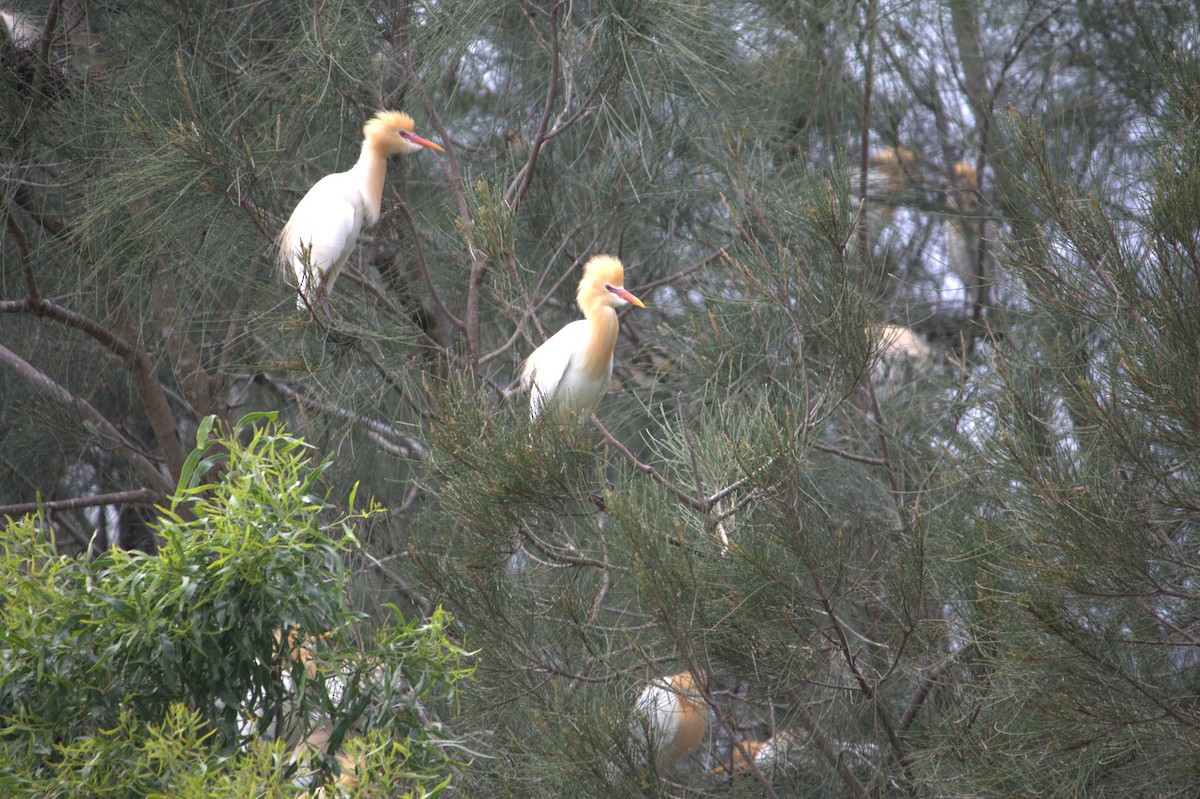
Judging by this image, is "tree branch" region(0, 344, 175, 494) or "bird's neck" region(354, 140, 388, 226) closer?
"bird's neck" region(354, 140, 388, 226)

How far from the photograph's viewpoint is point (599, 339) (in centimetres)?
206

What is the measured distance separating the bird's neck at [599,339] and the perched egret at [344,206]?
1.41ft

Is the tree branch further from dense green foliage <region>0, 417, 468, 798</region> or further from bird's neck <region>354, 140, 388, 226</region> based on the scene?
dense green foliage <region>0, 417, 468, 798</region>

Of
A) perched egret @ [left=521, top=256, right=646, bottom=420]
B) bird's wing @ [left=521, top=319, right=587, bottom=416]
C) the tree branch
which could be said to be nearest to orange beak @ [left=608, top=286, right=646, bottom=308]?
perched egret @ [left=521, top=256, right=646, bottom=420]

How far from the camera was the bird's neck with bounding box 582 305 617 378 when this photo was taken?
2043mm

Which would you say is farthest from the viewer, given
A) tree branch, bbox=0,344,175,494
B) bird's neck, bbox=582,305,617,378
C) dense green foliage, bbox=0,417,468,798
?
tree branch, bbox=0,344,175,494

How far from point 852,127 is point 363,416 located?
5.53 ft

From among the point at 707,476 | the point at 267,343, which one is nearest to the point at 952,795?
the point at 707,476

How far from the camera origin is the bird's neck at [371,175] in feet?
6.92

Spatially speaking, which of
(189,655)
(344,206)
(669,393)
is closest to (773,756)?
(669,393)

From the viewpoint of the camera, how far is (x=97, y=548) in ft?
10.5

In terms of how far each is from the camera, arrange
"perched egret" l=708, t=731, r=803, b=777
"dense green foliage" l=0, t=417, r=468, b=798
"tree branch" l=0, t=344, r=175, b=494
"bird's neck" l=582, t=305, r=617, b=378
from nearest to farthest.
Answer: "dense green foliage" l=0, t=417, r=468, b=798, "perched egret" l=708, t=731, r=803, b=777, "bird's neck" l=582, t=305, r=617, b=378, "tree branch" l=0, t=344, r=175, b=494

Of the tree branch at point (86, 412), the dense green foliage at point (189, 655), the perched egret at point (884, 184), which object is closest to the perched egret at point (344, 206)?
the tree branch at point (86, 412)

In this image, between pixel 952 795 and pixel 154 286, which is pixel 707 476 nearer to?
pixel 952 795
